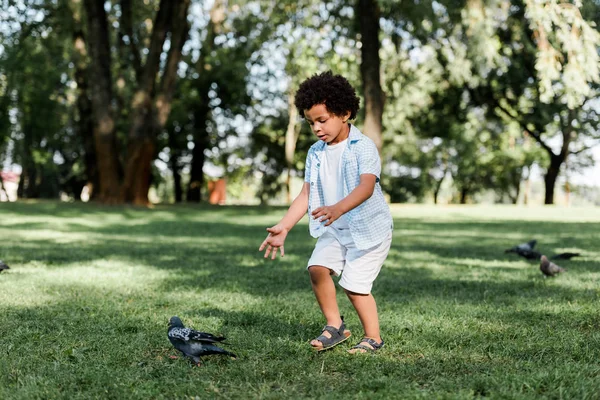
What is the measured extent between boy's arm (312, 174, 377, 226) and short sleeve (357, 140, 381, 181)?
0.04 metres

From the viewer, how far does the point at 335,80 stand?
4258 mm

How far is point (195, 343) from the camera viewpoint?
3.79 metres

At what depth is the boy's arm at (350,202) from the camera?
3900mm

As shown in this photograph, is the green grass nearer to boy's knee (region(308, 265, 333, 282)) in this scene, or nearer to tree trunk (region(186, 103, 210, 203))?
boy's knee (region(308, 265, 333, 282))

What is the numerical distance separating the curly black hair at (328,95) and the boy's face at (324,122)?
0.03 meters

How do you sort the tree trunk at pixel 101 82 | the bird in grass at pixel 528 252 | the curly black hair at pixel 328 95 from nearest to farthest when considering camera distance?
the curly black hair at pixel 328 95 → the bird in grass at pixel 528 252 → the tree trunk at pixel 101 82

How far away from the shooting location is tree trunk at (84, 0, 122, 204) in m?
21.5

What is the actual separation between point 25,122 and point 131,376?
33.8 m

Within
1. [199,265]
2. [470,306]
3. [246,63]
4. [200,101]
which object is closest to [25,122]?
[200,101]

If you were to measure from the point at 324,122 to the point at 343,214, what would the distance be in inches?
23.5

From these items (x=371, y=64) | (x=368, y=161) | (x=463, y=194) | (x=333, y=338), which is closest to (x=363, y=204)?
(x=368, y=161)

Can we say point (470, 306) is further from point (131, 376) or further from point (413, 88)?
point (413, 88)

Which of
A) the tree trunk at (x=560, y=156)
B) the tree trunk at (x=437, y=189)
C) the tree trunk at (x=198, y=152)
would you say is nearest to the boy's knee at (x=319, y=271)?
the tree trunk at (x=198, y=152)

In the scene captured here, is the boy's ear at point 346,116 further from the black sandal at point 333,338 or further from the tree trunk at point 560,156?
the tree trunk at point 560,156
